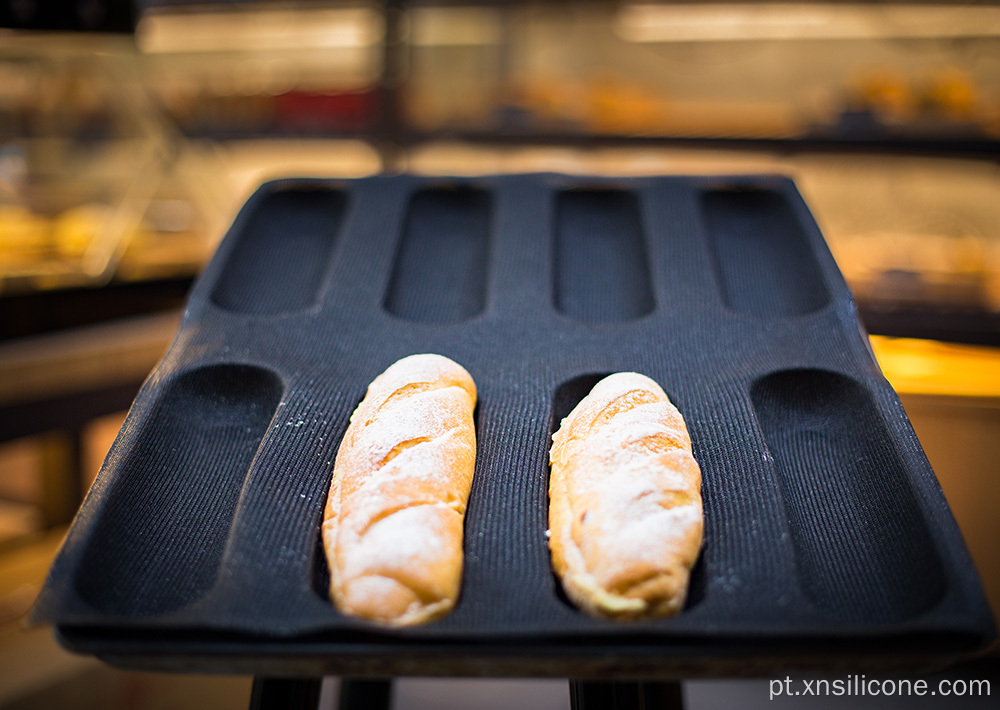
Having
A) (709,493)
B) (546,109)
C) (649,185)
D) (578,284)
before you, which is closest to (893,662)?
(709,493)

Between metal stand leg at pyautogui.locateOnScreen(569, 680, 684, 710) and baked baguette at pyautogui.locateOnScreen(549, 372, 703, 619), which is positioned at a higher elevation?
baked baguette at pyautogui.locateOnScreen(549, 372, 703, 619)

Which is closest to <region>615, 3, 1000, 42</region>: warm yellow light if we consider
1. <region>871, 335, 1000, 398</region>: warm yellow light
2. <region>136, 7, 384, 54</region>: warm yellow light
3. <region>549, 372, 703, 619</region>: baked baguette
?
<region>871, 335, 1000, 398</region>: warm yellow light

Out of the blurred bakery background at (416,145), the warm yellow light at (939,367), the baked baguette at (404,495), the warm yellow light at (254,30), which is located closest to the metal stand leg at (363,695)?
the baked baguette at (404,495)

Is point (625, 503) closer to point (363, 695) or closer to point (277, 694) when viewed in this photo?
point (277, 694)

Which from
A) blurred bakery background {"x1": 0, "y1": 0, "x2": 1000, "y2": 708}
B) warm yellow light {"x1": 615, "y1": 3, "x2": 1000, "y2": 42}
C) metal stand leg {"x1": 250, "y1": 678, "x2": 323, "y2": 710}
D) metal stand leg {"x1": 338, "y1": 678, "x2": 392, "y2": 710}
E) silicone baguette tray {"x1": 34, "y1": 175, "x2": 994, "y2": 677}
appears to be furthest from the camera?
warm yellow light {"x1": 615, "y1": 3, "x2": 1000, "y2": 42}

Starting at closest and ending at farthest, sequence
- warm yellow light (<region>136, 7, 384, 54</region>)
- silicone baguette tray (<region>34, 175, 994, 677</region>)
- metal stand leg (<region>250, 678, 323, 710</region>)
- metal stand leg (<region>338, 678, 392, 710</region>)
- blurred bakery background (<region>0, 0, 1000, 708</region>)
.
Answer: silicone baguette tray (<region>34, 175, 994, 677</region>) < metal stand leg (<region>250, 678, 323, 710</region>) < metal stand leg (<region>338, 678, 392, 710</region>) < blurred bakery background (<region>0, 0, 1000, 708</region>) < warm yellow light (<region>136, 7, 384, 54</region>)

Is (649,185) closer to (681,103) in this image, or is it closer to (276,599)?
(276,599)

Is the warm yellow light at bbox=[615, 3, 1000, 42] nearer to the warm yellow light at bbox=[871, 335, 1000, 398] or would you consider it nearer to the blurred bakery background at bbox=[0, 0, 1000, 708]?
the blurred bakery background at bbox=[0, 0, 1000, 708]

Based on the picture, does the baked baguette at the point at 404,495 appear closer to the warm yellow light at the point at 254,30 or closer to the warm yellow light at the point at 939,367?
the warm yellow light at the point at 939,367
